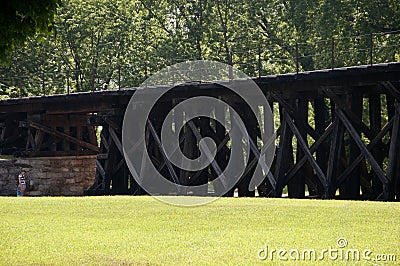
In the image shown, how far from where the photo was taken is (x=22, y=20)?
9.70 metres

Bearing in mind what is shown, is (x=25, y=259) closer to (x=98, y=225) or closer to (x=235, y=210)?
(x=98, y=225)

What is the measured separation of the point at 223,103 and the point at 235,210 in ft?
28.0

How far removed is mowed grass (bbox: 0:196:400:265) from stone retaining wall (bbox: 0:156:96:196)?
10.0 meters

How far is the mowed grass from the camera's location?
1184cm

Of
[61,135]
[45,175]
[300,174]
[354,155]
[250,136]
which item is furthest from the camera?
[61,135]

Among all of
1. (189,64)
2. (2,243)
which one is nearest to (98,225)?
(2,243)

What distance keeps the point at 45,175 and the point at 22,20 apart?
21.3 meters

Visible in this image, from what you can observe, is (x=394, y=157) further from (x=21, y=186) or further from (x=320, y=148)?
(x=21, y=186)

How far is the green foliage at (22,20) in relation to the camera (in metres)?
9.49

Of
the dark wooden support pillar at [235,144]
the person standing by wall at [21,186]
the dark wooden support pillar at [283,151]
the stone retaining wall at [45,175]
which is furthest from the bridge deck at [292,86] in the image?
the person standing by wall at [21,186]

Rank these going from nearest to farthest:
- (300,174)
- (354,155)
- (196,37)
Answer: (354,155) → (300,174) → (196,37)

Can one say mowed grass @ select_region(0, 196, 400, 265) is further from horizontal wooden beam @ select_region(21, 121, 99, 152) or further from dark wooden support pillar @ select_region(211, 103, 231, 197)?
horizontal wooden beam @ select_region(21, 121, 99, 152)

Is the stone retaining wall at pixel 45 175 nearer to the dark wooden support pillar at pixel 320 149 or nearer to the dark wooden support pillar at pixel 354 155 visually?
the dark wooden support pillar at pixel 320 149

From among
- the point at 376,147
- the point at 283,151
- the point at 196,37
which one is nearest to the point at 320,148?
the point at 283,151
